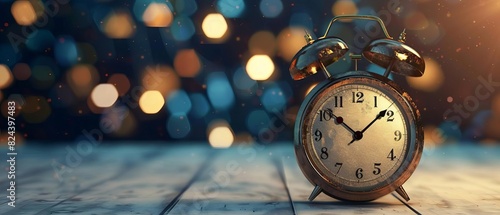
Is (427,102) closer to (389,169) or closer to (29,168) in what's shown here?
(389,169)

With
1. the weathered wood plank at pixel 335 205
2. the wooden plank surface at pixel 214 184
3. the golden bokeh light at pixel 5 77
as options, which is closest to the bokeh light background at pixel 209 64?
the golden bokeh light at pixel 5 77

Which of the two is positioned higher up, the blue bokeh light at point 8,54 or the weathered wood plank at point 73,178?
the blue bokeh light at point 8,54

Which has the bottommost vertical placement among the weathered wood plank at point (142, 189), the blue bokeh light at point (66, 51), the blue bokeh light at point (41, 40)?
the weathered wood plank at point (142, 189)

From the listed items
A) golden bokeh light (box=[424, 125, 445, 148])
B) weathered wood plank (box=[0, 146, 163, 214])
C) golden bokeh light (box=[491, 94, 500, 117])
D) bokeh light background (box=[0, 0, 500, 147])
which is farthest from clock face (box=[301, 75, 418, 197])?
golden bokeh light (box=[491, 94, 500, 117])

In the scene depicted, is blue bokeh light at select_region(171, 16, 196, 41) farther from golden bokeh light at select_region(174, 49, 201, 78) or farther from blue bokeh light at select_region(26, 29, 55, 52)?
blue bokeh light at select_region(26, 29, 55, 52)

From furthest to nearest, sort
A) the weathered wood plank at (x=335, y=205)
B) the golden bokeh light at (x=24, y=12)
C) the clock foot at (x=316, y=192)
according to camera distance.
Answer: the golden bokeh light at (x=24, y=12), the clock foot at (x=316, y=192), the weathered wood plank at (x=335, y=205)

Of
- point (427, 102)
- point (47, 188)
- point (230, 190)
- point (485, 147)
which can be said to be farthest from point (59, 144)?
point (485, 147)

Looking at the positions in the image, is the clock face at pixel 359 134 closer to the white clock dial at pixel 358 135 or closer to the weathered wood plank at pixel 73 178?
the white clock dial at pixel 358 135
